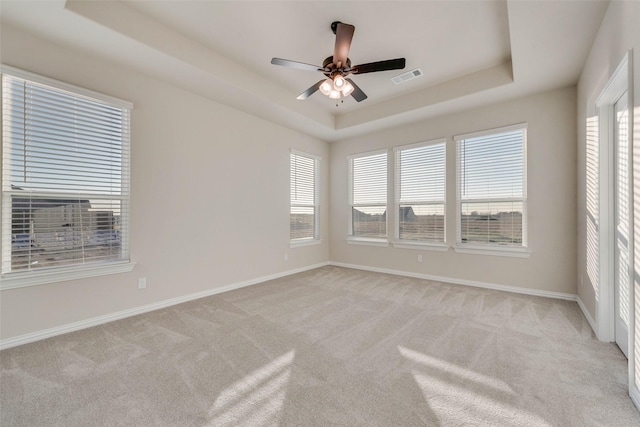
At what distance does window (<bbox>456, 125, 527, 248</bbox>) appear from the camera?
3930 millimetres

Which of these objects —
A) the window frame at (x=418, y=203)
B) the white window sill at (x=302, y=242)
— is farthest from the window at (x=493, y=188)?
the white window sill at (x=302, y=242)

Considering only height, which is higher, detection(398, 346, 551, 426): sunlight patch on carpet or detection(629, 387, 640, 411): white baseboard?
detection(629, 387, 640, 411): white baseboard

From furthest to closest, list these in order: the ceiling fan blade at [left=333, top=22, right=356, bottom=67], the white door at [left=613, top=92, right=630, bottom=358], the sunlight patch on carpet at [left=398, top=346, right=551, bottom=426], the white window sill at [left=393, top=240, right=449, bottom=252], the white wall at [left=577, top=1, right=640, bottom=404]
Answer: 1. the white window sill at [left=393, top=240, right=449, bottom=252]
2. the ceiling fan blade at [left=333, top=22, right=356, bottom=67]
3. the white door at [left=613, top=92, right=630, bottom=358]
4. the white wall at [left=577, top=1, right=640, bottom=404]
5. the sunlight patch on carpet at [left=398, top=346, right=551, bottom=426]

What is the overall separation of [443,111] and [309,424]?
452 cm

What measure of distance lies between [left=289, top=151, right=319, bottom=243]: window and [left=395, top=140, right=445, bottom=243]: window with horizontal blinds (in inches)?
68.2

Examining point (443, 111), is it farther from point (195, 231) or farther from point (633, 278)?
point (195, 231)

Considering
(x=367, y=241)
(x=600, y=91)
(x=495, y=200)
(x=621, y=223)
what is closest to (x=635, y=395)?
(x=621, y=223)

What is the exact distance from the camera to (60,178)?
266 centimetres

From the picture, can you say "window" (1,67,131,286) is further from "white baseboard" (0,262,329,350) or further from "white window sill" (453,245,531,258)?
"white window sill" (453,245,531,258)

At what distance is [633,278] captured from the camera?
5.68ft

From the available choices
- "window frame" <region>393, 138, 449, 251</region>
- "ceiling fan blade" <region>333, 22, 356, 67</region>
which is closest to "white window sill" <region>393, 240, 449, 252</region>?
"window frame" <region>393, 138, 449, 251</region>

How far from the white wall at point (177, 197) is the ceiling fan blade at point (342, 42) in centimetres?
217

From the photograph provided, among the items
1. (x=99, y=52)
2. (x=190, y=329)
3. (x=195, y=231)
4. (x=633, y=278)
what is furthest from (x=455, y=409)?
(x=99, y=52)

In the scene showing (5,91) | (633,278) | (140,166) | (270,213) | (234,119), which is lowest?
(633,278)
